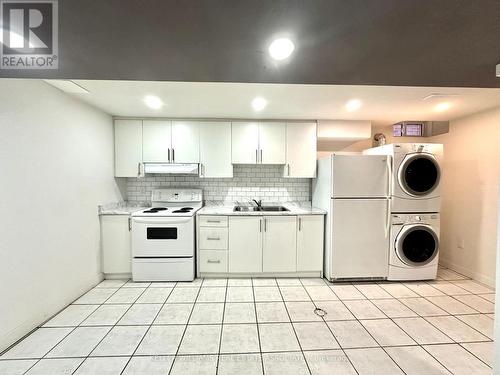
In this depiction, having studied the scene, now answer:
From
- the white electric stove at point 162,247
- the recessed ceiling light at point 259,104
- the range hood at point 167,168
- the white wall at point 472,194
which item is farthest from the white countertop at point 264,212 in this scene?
the white wall at point 472,194

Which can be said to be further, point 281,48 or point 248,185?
point 248,185

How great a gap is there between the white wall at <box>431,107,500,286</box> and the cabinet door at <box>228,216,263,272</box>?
9.30 feet

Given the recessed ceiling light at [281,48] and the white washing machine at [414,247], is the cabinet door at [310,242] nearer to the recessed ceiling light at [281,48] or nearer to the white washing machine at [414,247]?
the white washing machine at [414,247]

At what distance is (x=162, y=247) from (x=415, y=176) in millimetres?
3358

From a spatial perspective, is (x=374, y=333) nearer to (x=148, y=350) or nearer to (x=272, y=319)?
(x=272, y=319)

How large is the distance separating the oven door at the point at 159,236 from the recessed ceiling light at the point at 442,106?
3.32 meters

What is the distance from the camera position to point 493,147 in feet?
8.92

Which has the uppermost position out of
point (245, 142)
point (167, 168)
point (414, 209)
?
point (245, 142)

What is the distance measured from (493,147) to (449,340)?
241cm

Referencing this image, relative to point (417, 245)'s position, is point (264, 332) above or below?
below

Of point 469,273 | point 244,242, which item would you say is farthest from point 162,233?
point 469,273

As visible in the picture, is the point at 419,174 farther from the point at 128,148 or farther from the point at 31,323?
the point at 31,323

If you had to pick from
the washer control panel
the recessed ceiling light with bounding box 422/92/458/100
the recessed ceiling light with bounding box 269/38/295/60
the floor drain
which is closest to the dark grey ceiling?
the recessed ceiling light with bounding box 269/38/295/60

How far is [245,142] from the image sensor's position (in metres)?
3.20
